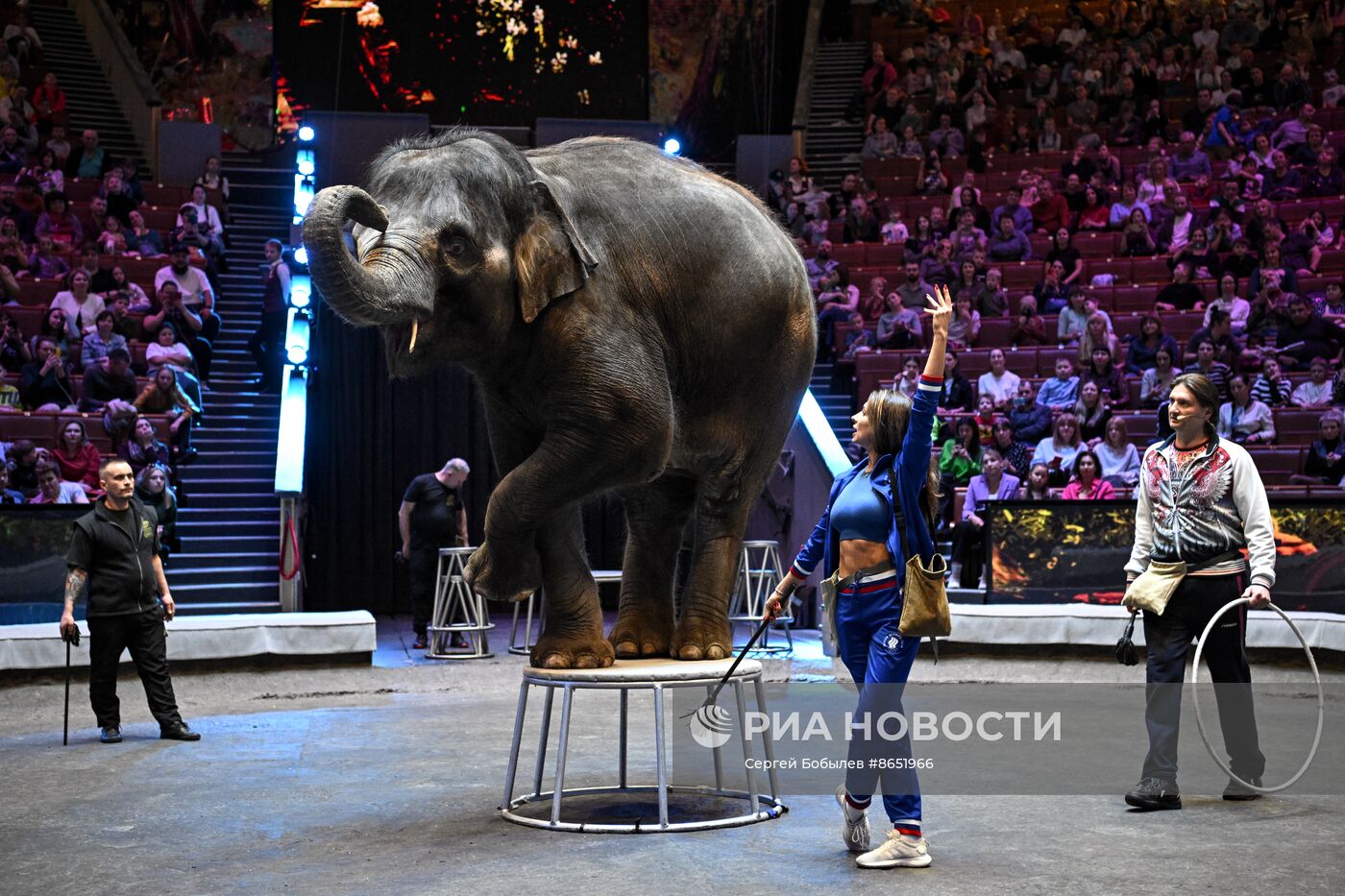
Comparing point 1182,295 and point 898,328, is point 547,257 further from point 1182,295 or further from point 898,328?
point 1182,295

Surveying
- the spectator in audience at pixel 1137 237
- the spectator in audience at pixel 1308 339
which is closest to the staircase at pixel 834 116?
the spectator in audience at pixel 1137 237

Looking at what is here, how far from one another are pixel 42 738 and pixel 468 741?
7.67 feet

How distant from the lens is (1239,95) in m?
19.2

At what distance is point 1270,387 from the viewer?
13.6 metres

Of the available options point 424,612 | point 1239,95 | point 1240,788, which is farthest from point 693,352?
point 1239,95

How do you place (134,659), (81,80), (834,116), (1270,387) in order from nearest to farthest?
(134,659), (1270,387), (81,80), (834,116)

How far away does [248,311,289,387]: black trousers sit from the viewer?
49.4ft

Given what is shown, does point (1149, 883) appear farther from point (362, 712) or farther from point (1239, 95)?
point (1239, 95)

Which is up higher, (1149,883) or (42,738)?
(1149,883)

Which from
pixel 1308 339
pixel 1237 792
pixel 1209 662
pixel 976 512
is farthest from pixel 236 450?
pixel 1237 792

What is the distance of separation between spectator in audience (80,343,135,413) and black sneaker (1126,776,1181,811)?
958cm

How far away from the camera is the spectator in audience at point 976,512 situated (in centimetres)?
1170

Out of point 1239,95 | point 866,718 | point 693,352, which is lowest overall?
point 866,718

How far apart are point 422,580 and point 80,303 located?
15.2 ft
